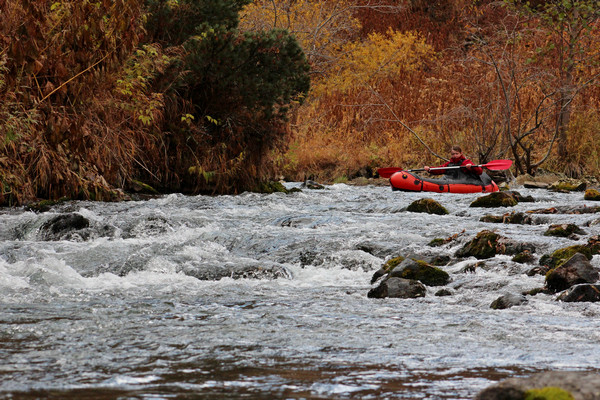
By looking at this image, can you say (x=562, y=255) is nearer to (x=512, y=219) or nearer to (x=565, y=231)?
(x=565, y=231)

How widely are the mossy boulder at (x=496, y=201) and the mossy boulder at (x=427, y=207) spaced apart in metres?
1.05

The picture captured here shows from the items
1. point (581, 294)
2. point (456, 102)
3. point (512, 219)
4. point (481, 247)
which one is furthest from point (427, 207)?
point (456, 102)

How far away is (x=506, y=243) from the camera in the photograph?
6.86m

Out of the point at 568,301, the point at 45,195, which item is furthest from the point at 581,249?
the point at 45,195

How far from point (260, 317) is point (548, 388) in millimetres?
2394

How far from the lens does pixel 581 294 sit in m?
4.86

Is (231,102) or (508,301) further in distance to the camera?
(231,102)

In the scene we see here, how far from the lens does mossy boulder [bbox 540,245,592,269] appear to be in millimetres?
6023

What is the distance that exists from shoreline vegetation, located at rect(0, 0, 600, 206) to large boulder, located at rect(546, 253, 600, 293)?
4.61m

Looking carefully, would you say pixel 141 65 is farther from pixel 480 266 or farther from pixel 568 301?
pixel 568 301

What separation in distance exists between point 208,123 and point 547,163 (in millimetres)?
8462

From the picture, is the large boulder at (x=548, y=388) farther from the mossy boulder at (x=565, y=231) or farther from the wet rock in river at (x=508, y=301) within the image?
the mossy boulder at (x=565, y=231)

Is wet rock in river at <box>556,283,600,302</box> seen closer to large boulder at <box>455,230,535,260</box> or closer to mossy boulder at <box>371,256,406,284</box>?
mossy boulder at <box>371,256,406,284</box>

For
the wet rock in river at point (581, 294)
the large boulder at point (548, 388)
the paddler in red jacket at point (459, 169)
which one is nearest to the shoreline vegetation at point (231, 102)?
the paddler in red jacket at point (459, 169)
